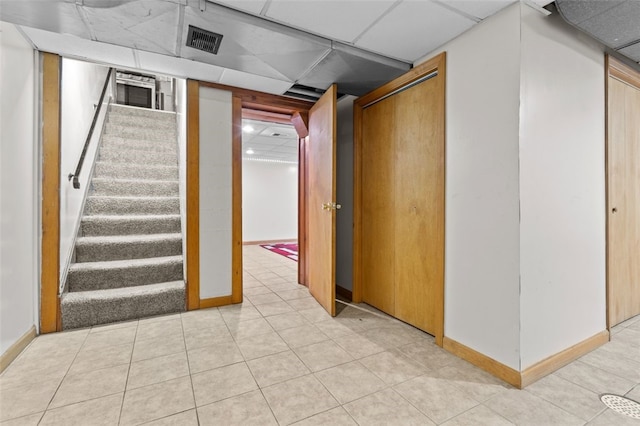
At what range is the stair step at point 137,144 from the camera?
4645 mm

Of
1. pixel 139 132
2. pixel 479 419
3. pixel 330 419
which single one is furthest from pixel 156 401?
pixel 139 132

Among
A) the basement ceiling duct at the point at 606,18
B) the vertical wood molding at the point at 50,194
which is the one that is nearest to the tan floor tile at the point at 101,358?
the vertical wood molding at the point at 50,194

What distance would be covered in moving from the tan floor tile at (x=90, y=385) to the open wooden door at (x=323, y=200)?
69.2 inches

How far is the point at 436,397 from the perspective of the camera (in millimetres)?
1671

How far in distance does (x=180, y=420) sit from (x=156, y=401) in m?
0.25

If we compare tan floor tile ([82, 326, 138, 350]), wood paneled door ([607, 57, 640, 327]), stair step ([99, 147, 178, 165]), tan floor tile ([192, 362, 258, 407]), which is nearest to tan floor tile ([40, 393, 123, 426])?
tan floor tile ([192, 362, 258, 407])

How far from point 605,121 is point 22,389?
4483 mm

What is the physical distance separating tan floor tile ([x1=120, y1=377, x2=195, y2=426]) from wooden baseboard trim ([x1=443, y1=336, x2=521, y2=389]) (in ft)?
5.93

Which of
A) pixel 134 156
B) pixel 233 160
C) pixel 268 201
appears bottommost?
pixel 268 201

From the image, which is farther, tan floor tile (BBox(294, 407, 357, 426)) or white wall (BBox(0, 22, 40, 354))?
white wall (BBox(0, 22, 40, 354))

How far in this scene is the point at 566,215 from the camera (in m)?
2.06

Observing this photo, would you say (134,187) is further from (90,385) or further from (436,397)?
(436,397)

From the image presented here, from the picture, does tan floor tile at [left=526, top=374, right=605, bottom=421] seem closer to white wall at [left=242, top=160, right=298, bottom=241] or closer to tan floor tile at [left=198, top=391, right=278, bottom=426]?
tan floor tile at [left=198, top=391, right=278, bottom=426]

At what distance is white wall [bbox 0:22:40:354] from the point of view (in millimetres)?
1955
